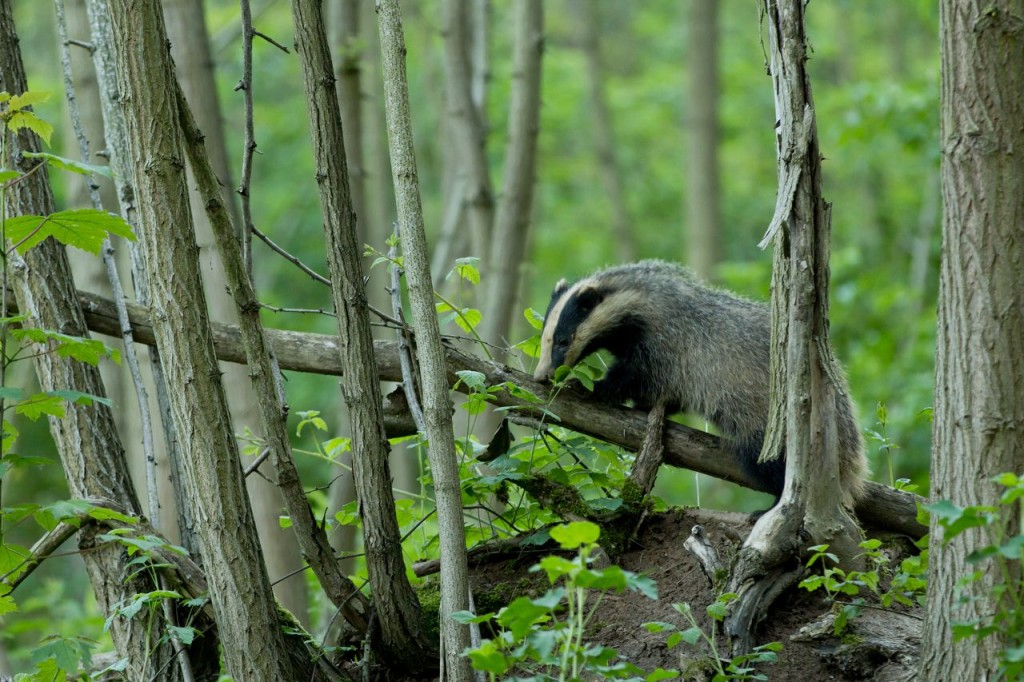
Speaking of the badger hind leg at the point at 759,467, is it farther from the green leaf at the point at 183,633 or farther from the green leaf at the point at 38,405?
the green leaf at the point at 38,405

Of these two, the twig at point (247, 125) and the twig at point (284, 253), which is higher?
the twig at point (247, 125)

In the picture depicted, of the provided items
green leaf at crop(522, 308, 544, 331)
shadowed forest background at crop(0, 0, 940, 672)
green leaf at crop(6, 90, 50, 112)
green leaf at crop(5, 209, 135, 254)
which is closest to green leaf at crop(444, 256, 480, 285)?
green leaf at crop(522, 308, 544, 331)

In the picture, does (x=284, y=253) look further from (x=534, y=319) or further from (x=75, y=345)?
(x=534, y=319)

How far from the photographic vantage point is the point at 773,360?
354cm

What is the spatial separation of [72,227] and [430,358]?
3.61 feet

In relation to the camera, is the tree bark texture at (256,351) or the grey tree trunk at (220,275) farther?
the grey tree trunk at (220,275)

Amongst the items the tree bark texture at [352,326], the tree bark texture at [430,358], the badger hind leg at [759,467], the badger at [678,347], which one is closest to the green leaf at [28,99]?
the tree bark texture at [352,326]

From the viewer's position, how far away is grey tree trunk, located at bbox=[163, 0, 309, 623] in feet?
18.2

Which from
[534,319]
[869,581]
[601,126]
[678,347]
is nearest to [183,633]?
[534,319]

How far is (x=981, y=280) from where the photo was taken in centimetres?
277

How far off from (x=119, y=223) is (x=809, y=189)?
83.4 inches

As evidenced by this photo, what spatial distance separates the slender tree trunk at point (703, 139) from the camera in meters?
13.5

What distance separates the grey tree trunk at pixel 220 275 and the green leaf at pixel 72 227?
7.36ft

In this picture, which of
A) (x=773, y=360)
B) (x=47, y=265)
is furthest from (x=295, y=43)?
(x=773, y=360)
